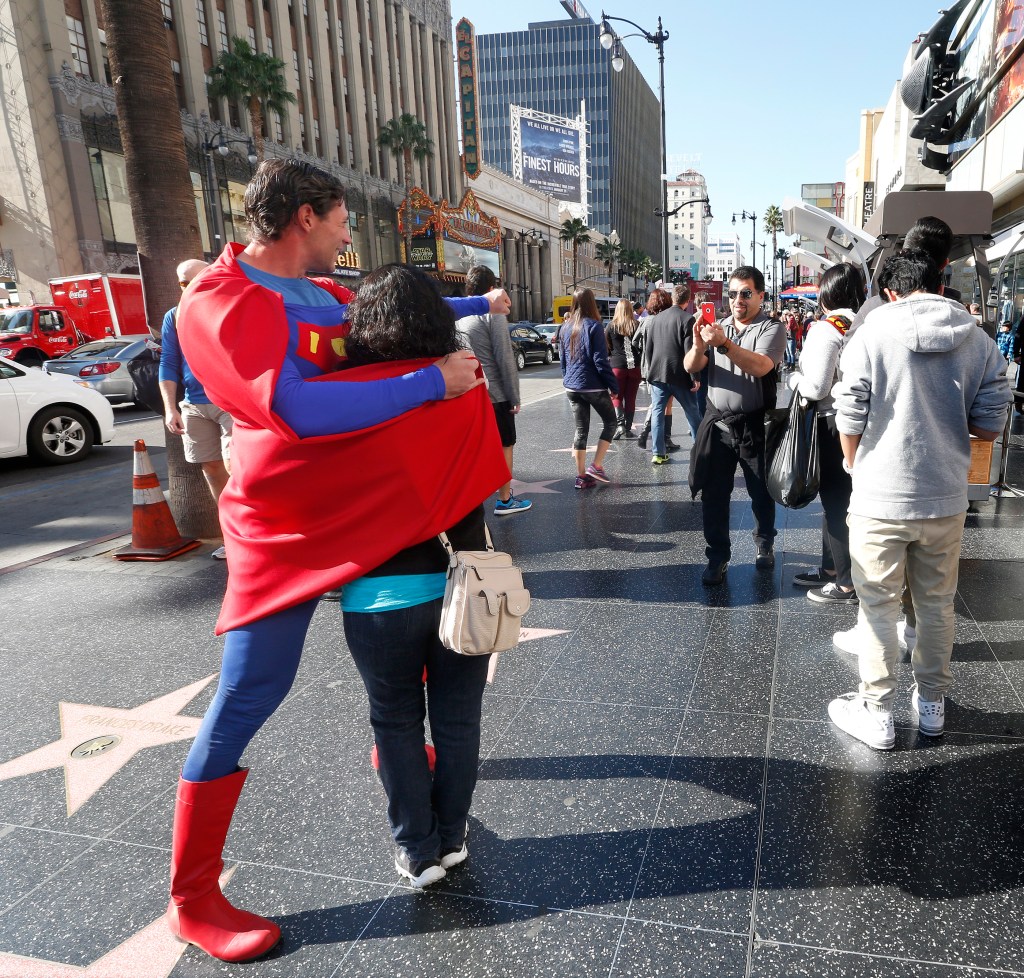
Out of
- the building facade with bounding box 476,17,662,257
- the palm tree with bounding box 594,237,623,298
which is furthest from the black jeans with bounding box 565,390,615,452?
the building facade with bounding box 476,17,662,257

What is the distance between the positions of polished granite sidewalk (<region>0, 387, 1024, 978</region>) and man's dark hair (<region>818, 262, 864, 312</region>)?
1674mm

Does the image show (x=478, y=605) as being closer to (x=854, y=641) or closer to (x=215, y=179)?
(x=854, y=641)

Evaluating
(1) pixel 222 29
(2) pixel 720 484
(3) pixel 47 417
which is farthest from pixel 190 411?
(1) pixel 222 29

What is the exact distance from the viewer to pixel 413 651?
192cm

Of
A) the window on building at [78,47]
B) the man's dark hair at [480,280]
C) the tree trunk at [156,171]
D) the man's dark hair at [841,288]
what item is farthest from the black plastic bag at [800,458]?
the window on building at [78,47]

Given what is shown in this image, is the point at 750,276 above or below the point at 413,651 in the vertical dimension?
above

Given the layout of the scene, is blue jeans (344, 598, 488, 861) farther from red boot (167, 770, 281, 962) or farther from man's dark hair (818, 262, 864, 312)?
man's dark hair (818, 262, 864, 312)

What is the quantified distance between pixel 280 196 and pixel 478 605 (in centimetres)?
112

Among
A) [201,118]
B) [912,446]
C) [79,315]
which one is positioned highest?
[201,118]

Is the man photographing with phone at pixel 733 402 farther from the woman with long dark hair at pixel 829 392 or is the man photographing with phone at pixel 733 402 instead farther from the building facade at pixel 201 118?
the building facade at pixel 201 118

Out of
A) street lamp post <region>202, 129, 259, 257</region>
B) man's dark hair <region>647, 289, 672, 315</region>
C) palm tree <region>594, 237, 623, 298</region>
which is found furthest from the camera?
palm tree <region>594, 237, 623, 298</region>

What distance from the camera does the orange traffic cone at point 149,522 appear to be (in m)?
5.77

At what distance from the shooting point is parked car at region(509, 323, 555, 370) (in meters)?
27.8

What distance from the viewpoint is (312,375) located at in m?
1.82
